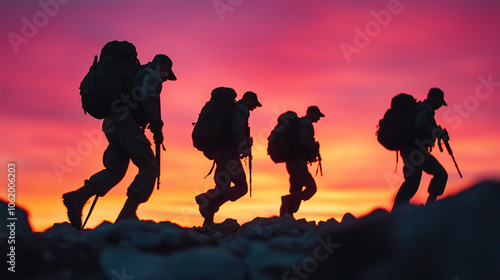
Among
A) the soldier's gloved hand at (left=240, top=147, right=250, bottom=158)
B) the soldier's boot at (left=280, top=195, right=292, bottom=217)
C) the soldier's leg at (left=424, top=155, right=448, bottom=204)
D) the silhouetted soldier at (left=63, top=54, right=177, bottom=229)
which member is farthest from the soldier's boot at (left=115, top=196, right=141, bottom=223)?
the soldier's leg at (left=424, top=155, right=448, bottom=204)

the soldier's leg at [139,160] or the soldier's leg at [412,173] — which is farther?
the soldier's leg at [412,173]

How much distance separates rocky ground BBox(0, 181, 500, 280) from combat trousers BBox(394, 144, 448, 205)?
5.96m

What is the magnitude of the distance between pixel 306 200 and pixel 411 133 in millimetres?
2800

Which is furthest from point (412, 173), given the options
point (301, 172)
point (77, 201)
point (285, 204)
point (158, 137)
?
point (77, 201)

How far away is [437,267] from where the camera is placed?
389 centimetres

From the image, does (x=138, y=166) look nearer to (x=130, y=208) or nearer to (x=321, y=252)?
(x=130, y=208)

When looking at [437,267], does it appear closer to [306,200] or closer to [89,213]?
[89,213]

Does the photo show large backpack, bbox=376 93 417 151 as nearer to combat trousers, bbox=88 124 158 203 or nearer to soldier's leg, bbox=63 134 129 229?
combat trousers, bbox=88 124 158 203

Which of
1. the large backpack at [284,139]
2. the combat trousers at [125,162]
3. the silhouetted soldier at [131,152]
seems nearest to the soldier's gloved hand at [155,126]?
the silhouetted soldier at [131,152]

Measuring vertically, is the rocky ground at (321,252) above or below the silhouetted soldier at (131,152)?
below

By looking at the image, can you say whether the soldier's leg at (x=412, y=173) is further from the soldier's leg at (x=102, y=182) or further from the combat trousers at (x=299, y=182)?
the soldier's leg at (x=102, y=182)

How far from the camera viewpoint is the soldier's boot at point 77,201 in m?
7.59

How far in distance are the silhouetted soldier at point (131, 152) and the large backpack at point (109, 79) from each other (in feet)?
0.40

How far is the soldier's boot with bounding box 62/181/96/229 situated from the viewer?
7590 millimetres
